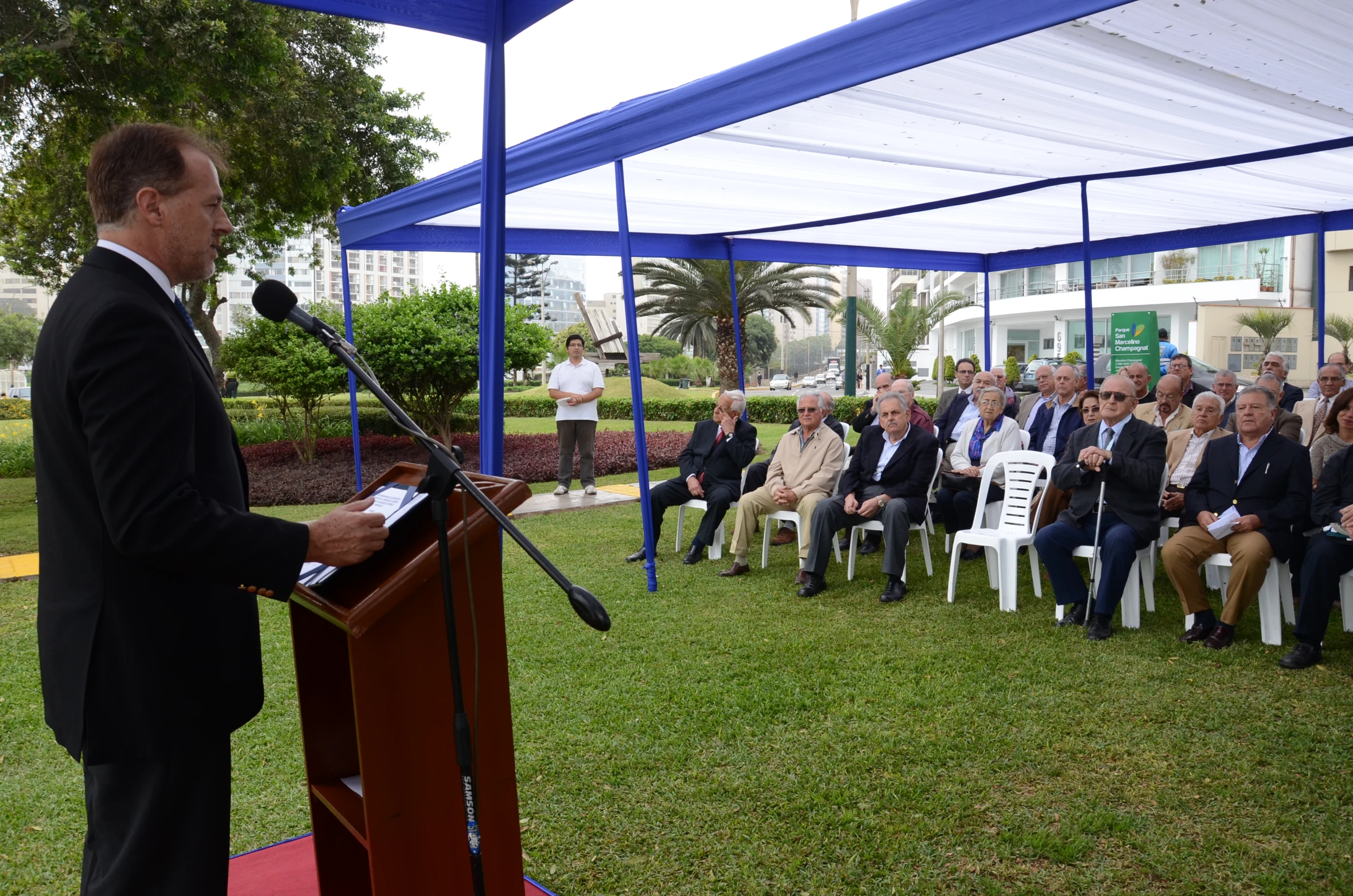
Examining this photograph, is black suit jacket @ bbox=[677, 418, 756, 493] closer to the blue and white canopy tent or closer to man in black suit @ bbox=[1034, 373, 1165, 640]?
the blue and white canopy tent

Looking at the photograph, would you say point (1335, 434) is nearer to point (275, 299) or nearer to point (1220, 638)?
point (1220, 638)

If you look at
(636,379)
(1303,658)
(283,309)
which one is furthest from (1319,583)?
(283,309)

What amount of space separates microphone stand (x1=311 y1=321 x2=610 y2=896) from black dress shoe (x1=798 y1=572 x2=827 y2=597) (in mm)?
4431

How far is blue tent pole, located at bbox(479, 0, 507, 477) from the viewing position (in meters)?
3.09

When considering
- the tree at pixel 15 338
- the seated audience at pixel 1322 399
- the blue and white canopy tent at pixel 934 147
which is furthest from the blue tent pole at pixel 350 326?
the tree at pixel 15 338

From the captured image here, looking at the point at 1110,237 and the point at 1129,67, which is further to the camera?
the point at 1110,237

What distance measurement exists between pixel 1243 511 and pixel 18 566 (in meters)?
8.51

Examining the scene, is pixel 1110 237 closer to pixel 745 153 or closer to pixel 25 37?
pixel 745 153

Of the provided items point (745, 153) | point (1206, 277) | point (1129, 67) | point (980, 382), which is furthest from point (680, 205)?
point (1206, 277)

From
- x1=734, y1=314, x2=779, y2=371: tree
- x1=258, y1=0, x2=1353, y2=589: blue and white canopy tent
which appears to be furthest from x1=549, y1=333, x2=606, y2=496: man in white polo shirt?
x1=734, y1=314, x2=779, y2=371: tree

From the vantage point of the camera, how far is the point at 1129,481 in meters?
5.33

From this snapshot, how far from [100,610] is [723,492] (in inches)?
224

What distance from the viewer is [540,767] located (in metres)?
3.57

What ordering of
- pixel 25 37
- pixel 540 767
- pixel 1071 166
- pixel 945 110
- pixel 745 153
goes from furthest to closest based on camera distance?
pixel 25 37
pixel 1071 166
pixel 745 153
pixel 945 110
pixel 540 767
